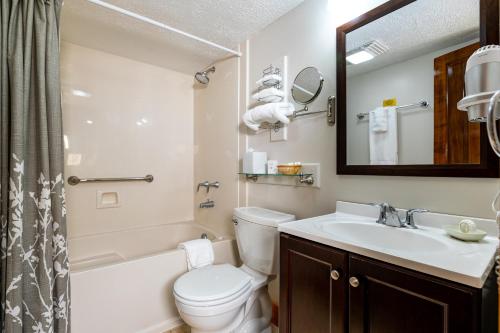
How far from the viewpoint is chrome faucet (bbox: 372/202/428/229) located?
966mm

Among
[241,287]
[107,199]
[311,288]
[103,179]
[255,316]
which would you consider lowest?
[255,316]

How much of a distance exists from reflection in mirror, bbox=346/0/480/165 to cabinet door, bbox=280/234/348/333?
1.84 ft

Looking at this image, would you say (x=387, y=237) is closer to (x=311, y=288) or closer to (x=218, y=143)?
(x=311, y=288)

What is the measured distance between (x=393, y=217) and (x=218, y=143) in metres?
1.59

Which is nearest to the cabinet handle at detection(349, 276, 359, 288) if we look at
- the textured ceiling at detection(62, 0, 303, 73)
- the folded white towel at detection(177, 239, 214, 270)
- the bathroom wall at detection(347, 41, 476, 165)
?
the bathroom wall at detection(347, 41, 476, 165)

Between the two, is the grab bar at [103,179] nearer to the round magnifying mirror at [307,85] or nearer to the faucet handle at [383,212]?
the round magnifying mirror at [307,85]

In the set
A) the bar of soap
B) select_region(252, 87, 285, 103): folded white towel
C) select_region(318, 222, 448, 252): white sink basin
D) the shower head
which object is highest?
the shower head

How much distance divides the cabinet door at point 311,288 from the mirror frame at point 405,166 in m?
0.52

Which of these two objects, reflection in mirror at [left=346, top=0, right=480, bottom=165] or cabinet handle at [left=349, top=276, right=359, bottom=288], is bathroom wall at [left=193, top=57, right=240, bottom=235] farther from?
cabinet handle at [left=349, top=276, right=359, bottom=288]

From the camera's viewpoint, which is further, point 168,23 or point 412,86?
point 168,23

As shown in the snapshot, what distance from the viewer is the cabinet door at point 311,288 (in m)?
0.79

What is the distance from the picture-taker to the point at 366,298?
0.72 metres

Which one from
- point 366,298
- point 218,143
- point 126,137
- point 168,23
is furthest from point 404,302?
point 126,137

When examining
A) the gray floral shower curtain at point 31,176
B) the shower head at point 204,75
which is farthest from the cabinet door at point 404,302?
the shower head at point 204,75
